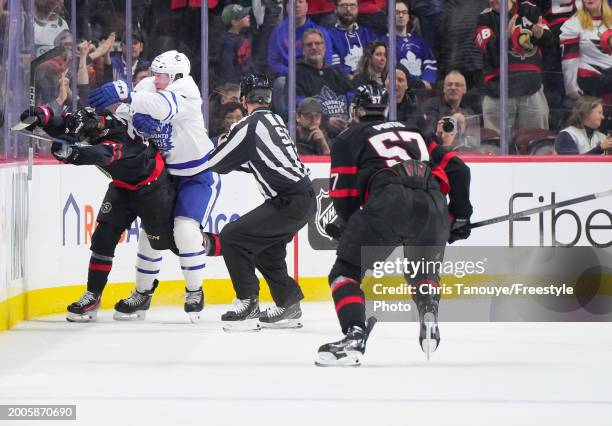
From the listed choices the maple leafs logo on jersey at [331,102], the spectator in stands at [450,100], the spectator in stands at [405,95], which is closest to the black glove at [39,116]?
the maple leafs logo on jersey at [331,102]

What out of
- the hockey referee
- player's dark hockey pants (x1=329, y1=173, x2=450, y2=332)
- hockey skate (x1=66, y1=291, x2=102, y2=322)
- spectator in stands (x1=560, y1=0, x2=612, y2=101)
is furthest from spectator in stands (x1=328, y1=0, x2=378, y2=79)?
player's dark hockey pants (x1=329, y1=173, x2=450, y2=332)

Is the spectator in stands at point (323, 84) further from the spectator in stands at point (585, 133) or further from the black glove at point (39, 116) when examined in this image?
the black glove at point (39, 116)

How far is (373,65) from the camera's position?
26.5 ft

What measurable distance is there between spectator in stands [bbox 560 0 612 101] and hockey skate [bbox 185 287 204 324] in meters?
2.76

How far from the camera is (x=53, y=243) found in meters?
6.95

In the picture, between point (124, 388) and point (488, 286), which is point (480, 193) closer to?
point (488, 286)

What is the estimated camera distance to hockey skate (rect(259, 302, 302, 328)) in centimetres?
651

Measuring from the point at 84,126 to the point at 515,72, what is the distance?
293 cm


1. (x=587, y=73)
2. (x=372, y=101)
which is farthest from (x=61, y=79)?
(x=587, y=73)

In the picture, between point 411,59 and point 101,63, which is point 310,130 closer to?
point 411,59

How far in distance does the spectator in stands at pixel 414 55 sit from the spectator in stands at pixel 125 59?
149 cm

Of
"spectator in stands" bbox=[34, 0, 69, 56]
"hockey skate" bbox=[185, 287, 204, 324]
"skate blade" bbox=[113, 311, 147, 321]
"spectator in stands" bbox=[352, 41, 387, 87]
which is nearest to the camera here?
"hockey skate" bbox=[185, 287, 204, 324]

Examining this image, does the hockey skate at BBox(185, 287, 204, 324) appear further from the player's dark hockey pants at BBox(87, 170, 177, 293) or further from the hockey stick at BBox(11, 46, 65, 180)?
the hockey stick at BBox(11, 46, 65, 180)

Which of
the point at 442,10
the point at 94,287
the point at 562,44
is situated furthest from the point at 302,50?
the point at 94,287
